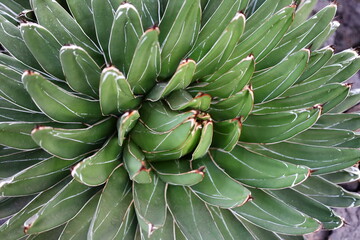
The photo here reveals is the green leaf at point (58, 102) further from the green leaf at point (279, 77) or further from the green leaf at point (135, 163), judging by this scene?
the green leaf at point (279, 77)

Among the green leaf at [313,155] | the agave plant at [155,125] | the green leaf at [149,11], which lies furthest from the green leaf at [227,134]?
the green leaf at [149,11]

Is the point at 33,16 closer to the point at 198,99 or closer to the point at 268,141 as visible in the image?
the point at 198,99

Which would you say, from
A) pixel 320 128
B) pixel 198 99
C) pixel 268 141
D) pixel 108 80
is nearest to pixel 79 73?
pixel 108 80

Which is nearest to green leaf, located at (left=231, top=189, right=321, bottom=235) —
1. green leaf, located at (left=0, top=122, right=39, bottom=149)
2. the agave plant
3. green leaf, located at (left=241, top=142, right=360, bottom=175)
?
the agave plant

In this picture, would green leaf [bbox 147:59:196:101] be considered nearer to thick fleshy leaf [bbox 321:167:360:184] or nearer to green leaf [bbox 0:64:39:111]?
green leaf [bbox 0:64:39:111]

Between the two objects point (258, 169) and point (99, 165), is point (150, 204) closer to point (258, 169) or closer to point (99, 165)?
point (99, 165)

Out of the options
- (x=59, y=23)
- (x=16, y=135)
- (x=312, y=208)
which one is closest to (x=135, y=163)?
(x=16, y=135)
